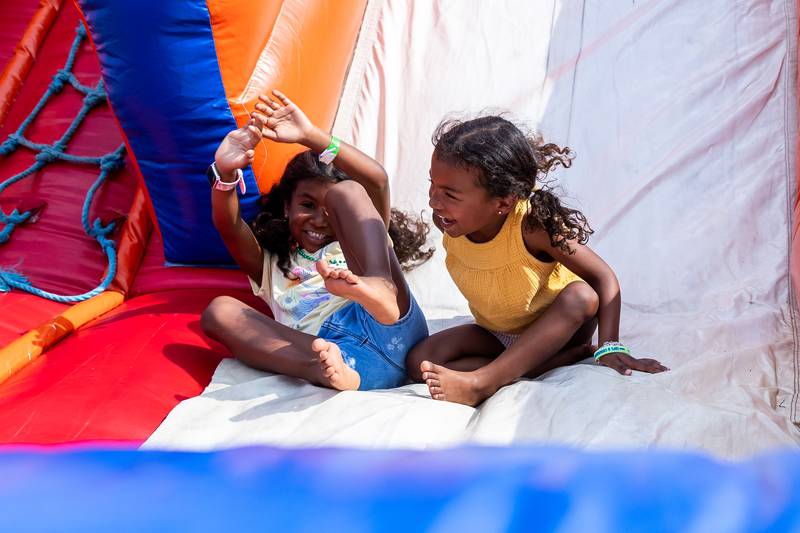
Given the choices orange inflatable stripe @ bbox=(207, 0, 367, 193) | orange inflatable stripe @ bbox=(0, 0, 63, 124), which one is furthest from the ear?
orange inflatable stripe @ bbox=(0, 0, 63, 124)

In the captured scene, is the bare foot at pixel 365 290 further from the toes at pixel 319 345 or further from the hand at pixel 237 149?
the hand at pixel 237 149

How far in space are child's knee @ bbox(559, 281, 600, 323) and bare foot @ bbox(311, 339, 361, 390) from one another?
0.37m

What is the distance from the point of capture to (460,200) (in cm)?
145

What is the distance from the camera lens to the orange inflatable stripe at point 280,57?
1644 mm

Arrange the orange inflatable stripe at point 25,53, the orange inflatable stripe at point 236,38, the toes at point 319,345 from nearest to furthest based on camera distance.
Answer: the toes at point 319,345 < the orange inflatable stripe at point 236,38 < the orange inflatable stripe at point 25,53

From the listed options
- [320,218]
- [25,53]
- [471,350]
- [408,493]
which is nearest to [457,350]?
[471,350]

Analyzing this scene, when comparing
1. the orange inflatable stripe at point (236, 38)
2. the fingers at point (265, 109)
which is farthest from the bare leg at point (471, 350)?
the orange inflatable stripe at point (236, 38)

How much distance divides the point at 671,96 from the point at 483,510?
1.77 metres

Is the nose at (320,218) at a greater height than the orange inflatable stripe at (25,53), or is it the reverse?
the orange inflatable stripe at (25,53)

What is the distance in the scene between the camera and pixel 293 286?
5.40ft

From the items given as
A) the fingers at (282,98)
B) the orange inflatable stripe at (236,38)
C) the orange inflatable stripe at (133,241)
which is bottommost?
the orange inflatable stripe at (133,241)

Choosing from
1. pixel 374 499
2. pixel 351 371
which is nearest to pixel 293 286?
pixel 351 371

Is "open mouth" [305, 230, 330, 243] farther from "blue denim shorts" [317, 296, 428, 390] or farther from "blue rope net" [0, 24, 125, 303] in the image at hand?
"blue rope net" [0, 24, 125, 303]

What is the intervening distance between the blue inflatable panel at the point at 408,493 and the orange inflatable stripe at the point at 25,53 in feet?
5.94
